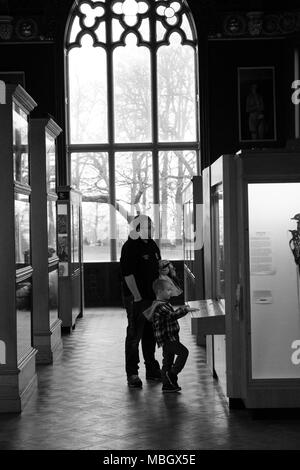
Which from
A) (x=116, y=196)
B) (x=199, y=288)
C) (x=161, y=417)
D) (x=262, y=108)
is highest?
(x=262, y=108)

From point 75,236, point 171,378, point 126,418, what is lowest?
point 126,418

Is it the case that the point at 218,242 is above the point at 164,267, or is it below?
above

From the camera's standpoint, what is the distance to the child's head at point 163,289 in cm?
791

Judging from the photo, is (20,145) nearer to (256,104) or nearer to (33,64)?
(33,64)

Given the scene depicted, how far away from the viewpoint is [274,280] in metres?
6.77

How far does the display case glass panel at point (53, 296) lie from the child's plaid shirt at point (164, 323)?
2.82 m

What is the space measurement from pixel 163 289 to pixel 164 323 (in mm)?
327

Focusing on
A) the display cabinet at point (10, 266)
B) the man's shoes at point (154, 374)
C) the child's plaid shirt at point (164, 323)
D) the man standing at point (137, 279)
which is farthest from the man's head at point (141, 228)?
the man's shoes at point (154, 374)

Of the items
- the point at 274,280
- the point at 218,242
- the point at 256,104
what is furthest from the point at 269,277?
the point at 256,104

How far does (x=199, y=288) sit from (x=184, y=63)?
8341 millimetres

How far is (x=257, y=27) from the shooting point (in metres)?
17.5

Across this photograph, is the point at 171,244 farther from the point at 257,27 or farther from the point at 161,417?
the point at 161,417

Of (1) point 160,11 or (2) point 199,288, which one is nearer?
(2) point 199,288
